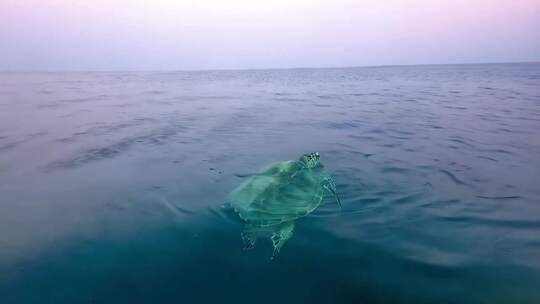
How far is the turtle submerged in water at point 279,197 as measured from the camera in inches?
248

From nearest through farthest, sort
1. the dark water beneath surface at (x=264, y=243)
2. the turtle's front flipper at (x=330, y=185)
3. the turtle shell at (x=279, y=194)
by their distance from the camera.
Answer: the dark water beneath surface at (x=264, y=243) → the turtle shell at (x=279, y=194) → the turtle's front flipper at (x=330, y=185)

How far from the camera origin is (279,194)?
25.2ft

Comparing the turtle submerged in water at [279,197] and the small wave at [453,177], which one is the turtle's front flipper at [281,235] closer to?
the turtle submerged in water at [279,197]

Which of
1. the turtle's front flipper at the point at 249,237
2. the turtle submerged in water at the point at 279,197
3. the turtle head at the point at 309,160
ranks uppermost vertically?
the turtle head at the point at 309,160

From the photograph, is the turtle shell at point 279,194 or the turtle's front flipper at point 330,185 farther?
the turtle's front flipper at point 330,185

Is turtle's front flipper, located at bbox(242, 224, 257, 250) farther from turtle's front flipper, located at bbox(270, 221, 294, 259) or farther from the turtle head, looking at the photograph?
the turtle head

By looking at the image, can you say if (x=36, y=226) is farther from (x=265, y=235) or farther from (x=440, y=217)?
(x=440, y=217)

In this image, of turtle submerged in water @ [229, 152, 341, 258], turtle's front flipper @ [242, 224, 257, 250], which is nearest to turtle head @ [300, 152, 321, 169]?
turtle submerged in water @ [229, 152, 341, 258]

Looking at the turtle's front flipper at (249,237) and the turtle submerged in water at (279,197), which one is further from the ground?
the turtle submerged in water at (279,197)

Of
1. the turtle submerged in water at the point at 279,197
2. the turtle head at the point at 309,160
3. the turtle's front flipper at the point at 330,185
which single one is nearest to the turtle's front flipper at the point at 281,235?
the turtle submerged in water at the point at 279,197

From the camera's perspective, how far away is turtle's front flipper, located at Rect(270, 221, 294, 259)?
5.80 m

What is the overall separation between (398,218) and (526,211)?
9.46 ft

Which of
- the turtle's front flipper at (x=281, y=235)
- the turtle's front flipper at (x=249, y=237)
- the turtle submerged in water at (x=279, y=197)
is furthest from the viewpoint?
the turtle submerged in water at (x=279, y=197)

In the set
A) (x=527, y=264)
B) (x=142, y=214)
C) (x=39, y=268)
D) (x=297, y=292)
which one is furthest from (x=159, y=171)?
(x=527, y=264)
